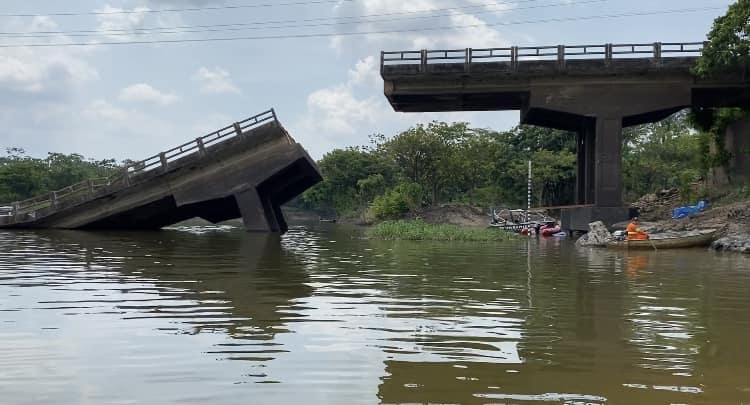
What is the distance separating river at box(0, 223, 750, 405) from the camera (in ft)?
16.1

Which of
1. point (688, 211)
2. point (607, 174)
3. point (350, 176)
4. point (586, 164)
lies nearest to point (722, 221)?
point (688, 211)

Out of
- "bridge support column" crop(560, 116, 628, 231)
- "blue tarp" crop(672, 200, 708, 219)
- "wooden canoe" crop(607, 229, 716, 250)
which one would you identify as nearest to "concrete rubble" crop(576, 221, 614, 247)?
"wooden canoe" crop(607, 229, 716, 250)

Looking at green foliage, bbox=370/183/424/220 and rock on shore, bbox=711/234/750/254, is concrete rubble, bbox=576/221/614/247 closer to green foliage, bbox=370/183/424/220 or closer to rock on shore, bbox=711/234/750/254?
rock on shore, bbox=711/234/750/254

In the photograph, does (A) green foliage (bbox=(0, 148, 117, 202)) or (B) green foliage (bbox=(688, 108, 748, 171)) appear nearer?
(B) green foliage (bbox=(688, 108, 748, 171))

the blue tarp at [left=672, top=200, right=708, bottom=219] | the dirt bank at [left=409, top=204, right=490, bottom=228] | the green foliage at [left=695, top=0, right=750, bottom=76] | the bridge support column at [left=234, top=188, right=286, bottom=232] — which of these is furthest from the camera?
the dirt bank at [left=409, top=204, right=490, bottom=228]

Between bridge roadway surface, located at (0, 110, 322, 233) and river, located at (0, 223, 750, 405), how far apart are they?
15.4m

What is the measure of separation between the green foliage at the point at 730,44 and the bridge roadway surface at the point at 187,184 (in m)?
17.6

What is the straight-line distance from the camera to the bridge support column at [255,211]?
1171 inches

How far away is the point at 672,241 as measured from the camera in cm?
2155

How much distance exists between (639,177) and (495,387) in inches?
2224

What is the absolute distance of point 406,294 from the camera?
1002 cm

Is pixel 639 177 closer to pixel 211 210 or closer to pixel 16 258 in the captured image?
pixel 211 210

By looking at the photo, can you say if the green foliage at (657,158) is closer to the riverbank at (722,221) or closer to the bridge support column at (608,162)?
the riverbank at (722,221)

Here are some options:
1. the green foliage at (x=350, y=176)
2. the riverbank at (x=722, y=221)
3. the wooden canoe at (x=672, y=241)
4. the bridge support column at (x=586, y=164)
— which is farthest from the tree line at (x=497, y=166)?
the wooden canoe at (x=672, y=241)
